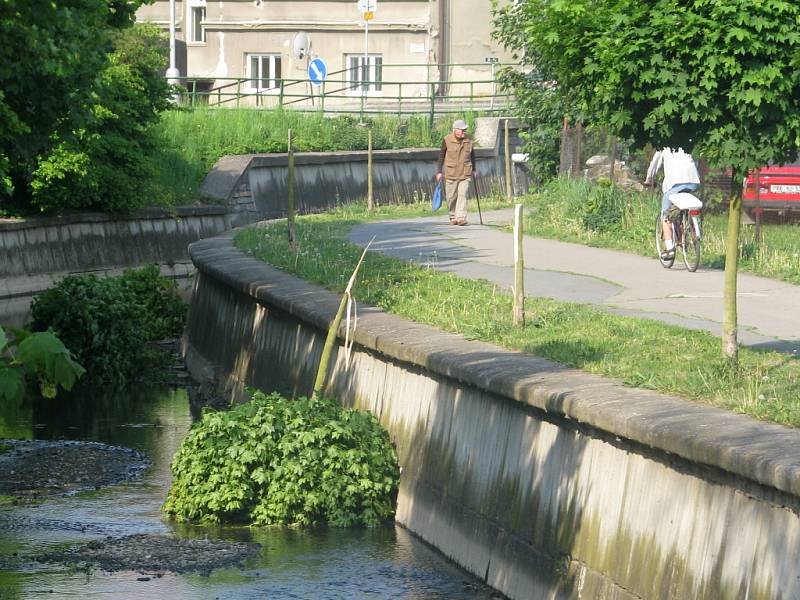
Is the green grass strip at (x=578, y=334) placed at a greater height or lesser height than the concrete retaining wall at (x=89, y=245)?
greater

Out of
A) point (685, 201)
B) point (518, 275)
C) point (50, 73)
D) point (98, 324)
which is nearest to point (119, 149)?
point (98, 324)

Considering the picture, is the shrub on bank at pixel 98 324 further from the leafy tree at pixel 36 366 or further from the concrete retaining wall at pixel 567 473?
the leafy tree at pixel 36 366

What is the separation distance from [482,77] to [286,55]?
7479 mm

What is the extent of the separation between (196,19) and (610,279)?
46.4m

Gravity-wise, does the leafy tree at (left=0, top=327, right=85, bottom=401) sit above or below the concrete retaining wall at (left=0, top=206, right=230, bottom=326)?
above

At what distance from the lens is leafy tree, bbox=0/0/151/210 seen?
1065 cm

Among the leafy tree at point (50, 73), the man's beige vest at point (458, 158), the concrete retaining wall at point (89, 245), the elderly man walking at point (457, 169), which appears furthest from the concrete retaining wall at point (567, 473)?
the man's beige vest at point (458, 158)

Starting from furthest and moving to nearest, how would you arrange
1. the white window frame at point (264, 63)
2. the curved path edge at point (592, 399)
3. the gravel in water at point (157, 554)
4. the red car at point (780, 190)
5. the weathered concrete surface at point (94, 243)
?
the white window frame at point (264, 63) → the weathered concrete surface at point (94, 243) → the red car at point (780, 190) → the gravel in water at point (157, 554) → the curved path edge at point (592, 399)

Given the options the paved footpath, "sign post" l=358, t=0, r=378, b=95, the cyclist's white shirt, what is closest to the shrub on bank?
the paved footpath

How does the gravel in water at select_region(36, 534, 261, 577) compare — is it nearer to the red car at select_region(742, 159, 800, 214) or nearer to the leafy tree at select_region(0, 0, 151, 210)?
the leafy tree at select_region(0, 0, 151, 210)

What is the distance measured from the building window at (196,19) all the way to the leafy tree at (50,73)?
4576cm

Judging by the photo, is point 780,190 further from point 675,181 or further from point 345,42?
point 345,42

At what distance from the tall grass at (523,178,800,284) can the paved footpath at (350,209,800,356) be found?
1.53 feet

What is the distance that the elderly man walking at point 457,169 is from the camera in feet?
79.8
